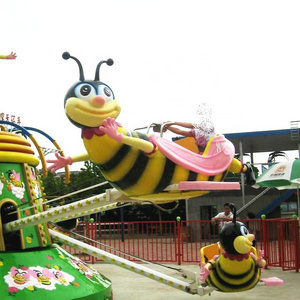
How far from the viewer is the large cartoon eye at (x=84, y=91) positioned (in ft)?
14.3

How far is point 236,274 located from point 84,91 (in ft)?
9.78

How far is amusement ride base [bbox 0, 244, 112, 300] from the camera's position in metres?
5.57

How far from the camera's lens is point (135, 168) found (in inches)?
172

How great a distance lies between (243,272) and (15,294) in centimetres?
256

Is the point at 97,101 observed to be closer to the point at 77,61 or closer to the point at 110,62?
the point at 77,61

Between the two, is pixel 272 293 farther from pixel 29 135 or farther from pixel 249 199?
pixel 249 199

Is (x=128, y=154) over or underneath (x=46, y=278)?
over

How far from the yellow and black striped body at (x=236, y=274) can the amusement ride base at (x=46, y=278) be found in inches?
56.5

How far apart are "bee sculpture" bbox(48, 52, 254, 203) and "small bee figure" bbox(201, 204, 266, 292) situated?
65.0 inches

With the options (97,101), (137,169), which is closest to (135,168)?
(137,169)

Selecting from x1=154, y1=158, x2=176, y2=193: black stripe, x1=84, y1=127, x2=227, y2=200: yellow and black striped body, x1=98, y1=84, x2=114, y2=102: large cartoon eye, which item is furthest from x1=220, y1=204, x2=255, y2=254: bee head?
x1=98, y1=84, x2=114, y2=102: large cartoon eye

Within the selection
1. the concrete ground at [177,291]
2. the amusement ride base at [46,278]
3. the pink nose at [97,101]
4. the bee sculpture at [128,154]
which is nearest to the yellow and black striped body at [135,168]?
the bee sculpture at [128,154]

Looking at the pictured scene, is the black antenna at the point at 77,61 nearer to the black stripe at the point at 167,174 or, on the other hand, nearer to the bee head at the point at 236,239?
the black stripe at the point at 167,174

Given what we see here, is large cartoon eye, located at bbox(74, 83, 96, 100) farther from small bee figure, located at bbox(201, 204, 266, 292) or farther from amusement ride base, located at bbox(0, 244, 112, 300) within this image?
small bee figure, located at bbox(201, 204, 266, 292)
